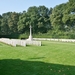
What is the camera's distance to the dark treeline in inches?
2441

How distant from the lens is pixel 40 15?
3206 inches

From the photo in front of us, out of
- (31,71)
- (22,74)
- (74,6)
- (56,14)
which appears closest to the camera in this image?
(22,74)

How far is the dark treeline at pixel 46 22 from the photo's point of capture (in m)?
62.0

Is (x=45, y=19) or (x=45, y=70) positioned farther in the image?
(x=45, y=19)

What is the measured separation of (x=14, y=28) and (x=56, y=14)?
23811 millimetres

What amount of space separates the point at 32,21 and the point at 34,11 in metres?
7.77

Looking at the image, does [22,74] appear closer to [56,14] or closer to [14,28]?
[56,14]

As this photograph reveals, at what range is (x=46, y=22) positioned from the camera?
256 ft

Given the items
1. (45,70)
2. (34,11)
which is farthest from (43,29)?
(45,70)

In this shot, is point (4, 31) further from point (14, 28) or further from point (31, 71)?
point (31, 71)

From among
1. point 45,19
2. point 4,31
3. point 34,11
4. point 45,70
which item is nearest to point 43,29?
point 45,19

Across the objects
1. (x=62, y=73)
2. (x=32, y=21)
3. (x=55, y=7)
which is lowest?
(x=62, y=73)

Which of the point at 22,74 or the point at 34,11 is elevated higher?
the point at 34,11

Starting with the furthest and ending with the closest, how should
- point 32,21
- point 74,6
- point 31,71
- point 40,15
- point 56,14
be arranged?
point 40,15 → point 32,21 → point 56,14 → point 74,6 → point 31,71
